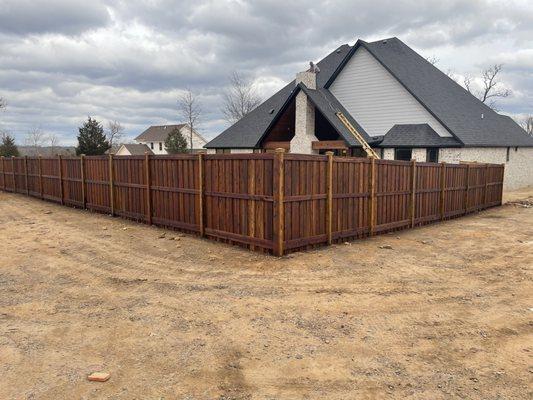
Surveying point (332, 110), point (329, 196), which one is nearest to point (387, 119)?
point (332, 110)

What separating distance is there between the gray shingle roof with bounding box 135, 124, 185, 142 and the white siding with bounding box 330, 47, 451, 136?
5795 cm

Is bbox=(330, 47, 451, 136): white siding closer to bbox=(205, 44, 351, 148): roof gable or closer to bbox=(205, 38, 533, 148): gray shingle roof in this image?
bbox=(205, 38, 533, 148): gray shingle roof

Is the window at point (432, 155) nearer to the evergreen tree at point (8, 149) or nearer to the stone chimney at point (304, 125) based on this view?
the stone chimney at point (304, 125)

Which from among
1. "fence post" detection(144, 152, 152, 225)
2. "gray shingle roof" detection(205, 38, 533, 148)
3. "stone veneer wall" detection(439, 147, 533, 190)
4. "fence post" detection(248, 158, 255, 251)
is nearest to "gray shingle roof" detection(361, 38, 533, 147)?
"gray shingle roof" detection(205, 38, 533, 148)

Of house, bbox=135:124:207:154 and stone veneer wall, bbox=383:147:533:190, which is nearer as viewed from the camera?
stone veneer wall, bbox=383:147:533:190

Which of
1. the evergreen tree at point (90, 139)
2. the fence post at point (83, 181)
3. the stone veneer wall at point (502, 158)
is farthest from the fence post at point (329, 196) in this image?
the evergreen tree at point (90, 139)

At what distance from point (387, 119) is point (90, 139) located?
33915 millimetres

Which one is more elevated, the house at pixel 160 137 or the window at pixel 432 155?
the house at pixel 160 137

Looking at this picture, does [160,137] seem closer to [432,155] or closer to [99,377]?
[432,155]

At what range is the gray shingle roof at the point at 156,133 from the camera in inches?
3071

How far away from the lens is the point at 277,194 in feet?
25.8

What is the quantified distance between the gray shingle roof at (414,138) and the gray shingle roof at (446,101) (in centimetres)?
67

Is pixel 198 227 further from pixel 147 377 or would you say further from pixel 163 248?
pixel 147 377

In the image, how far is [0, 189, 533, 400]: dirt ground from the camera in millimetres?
3619
